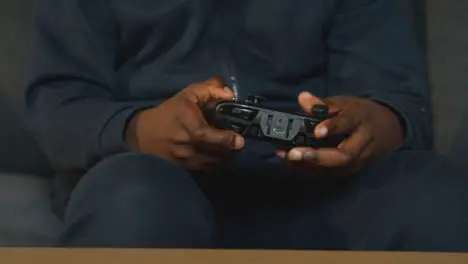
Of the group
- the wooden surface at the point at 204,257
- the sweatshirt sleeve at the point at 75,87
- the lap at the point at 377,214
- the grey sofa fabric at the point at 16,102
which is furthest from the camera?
the grey sofa fabric at the point at 16,102

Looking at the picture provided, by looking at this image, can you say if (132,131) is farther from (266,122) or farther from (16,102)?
(16,102)

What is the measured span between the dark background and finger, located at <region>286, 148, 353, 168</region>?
295 millimetres

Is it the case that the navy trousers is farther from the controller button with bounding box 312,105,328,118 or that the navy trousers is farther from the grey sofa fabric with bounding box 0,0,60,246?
the grey sofa fabric with bounding box 0,0,60,246

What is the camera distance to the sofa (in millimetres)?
956

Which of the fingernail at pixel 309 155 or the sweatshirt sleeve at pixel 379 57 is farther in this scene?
the sweatshirt sleeve at pixel 379 57

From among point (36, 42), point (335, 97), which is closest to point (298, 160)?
point (335, 97)

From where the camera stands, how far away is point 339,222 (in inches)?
28.5

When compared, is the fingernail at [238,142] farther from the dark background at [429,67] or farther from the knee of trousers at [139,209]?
the dark background at [429,67]

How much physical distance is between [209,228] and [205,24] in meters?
0.27

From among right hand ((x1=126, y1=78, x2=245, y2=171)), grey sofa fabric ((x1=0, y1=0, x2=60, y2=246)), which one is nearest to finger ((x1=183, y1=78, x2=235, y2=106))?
right hand ((x1=126, y1=78, x2=245, y2=171))

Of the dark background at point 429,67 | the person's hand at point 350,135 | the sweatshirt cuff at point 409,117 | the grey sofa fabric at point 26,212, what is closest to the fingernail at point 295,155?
the person's hand at point 350,135

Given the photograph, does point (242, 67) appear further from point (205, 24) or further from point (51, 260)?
point (51, 260)

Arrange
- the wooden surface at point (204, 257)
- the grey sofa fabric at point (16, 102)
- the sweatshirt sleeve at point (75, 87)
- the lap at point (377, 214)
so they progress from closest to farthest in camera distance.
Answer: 1. the wooden surface at point (204, 257)
2. the lap at point (377, 214)
3. the sweatshirt sleeve at point (75, 87)
4. the grey sofa fabric at point (16, 102)

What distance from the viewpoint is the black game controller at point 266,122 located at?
0.65 meters
